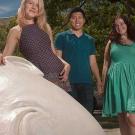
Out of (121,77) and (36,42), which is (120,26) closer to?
(121,77)

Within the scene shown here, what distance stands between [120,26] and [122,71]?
51 cm

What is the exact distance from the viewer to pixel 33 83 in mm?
3006

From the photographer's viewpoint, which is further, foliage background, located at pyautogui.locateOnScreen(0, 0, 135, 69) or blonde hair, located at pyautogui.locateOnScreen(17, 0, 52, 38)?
foliage background, located at pyautogui.locateOnScreen(0, 0, 135, 69)

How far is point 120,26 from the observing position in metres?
5.93

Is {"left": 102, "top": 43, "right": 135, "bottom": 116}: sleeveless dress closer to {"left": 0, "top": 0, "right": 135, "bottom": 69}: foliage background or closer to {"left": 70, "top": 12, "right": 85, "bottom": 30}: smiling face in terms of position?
{"left": 70, "top": 12, "right": 85, "bottom": 30}: smiling face

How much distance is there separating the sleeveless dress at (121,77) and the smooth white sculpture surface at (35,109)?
286 cm

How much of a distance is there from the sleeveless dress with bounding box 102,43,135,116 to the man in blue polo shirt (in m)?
0.26

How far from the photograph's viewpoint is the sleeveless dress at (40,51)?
161 inches

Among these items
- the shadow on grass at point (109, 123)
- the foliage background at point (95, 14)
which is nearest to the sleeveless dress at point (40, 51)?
the shadow on grass at point (109, 123)

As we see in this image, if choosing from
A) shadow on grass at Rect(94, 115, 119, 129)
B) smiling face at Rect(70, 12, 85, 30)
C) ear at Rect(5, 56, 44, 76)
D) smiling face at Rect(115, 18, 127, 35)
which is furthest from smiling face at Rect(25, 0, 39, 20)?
shadow on grass at Rect(94, 115, 119, 129)

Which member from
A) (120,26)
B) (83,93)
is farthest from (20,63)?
(120,26)

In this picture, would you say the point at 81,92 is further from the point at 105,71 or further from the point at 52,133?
the point at 52,133

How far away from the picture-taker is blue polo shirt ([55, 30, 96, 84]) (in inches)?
228

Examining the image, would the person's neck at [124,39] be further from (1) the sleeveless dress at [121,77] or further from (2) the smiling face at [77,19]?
(2) the smiling face at [77,19]
